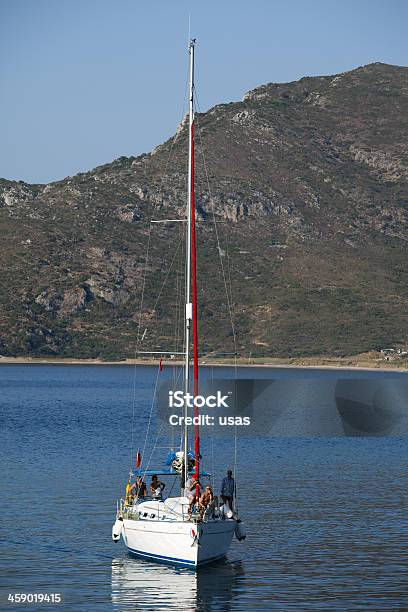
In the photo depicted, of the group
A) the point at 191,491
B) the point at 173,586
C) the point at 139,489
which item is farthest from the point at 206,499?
the point at 139,489

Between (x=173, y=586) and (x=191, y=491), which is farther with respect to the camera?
(x=191, y=491)

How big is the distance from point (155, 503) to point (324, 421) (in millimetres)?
68457

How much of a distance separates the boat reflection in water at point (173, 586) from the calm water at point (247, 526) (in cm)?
6

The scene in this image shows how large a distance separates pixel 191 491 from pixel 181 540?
2137mm

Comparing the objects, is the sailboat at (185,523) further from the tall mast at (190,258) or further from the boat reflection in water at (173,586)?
the boat reflection in water at (173,586)

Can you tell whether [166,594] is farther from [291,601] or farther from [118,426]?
[118,426]

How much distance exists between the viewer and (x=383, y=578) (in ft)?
128

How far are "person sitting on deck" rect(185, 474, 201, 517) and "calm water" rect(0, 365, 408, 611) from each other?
210 centimetres

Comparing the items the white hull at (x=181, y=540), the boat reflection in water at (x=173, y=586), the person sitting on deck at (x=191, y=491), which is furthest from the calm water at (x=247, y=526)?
the person sitting on deck at (x=191, y=491)

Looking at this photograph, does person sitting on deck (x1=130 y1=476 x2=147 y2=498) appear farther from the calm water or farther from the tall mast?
the calm water

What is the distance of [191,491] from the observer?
40.3 meters

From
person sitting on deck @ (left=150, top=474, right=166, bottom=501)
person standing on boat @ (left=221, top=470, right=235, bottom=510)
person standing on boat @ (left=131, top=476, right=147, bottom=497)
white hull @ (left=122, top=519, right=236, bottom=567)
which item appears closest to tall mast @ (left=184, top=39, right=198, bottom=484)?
person sitting on deck @ (left=150, top=474, right=166, bottom=501)

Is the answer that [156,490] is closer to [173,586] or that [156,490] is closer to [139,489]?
[139,489]

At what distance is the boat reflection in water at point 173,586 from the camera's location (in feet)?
117
